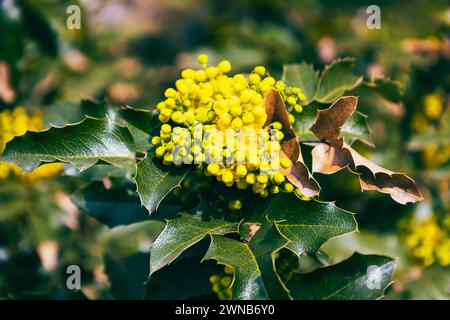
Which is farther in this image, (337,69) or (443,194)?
(443,194)

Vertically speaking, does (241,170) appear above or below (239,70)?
above

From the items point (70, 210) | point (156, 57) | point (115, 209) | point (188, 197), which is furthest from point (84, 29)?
point (188, 197)

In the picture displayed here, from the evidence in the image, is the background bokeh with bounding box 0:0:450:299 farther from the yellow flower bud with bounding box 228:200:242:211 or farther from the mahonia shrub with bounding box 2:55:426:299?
the yellow flower bud with bounding box 228:200:242:211

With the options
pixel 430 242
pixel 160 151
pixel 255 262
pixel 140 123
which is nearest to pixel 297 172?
pixel 255 262

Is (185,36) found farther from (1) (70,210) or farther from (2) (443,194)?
(2) (443,194)

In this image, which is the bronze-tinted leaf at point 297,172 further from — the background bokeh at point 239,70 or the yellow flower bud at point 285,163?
the background bokeh at point 239,70

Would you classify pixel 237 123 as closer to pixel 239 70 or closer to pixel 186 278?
pixel 186 278

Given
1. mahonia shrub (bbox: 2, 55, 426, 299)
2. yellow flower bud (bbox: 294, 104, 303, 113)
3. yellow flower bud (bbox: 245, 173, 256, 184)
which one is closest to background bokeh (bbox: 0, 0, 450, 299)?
mahonia shrub (bbox: 2, 55, 426, 299)
